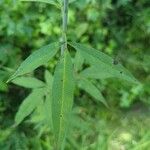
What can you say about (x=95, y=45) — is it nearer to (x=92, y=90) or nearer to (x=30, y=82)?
(x=30, y=82)

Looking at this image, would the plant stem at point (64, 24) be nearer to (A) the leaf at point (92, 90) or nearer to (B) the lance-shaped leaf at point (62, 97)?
(B) the lance-shaped leaf at point (62, 97)

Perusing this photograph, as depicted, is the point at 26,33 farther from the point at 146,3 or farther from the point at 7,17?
the point at 146,3

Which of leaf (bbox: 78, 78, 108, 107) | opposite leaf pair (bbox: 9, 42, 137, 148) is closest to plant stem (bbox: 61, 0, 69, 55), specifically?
opposite leaf pair (bbox: 9, 42, 137, 148)

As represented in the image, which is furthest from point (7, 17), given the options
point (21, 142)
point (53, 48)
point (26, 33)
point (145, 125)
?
point (53, 48)

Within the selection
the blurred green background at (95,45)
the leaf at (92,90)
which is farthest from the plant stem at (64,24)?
the blurred green background at (95,45)

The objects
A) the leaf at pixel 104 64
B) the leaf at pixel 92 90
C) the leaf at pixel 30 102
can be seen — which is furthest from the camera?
the leaf at pixel 30 102

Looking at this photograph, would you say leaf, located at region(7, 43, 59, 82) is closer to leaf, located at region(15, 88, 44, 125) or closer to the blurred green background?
leaf, located at region(15, 88, 44, 125)
